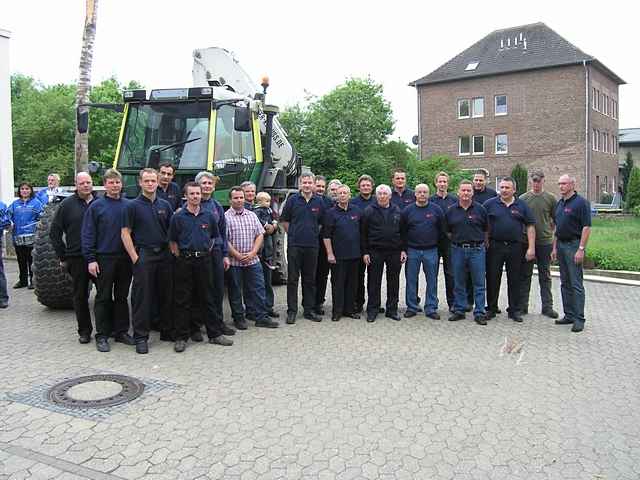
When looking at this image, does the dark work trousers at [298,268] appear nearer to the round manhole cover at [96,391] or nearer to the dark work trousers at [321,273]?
the dark work trousers at [321,273]

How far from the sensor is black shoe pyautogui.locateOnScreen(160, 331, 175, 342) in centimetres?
670

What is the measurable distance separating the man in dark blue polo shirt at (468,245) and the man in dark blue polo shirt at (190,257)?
309cm

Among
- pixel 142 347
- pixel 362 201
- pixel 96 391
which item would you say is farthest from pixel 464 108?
pixel 96 391

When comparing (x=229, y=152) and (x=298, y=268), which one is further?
(x=229, y=152)

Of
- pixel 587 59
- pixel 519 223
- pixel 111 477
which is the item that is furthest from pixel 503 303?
pixel 587 59

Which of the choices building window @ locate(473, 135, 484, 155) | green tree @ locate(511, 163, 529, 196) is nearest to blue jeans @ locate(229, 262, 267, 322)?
green tree @ locate(511, 163, 529, 196)

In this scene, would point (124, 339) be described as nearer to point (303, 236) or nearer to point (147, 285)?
point (147, 285)

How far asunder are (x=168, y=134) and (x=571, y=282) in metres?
5.53

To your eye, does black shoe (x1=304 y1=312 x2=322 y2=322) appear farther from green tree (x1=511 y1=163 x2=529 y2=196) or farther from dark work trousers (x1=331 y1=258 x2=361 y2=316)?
green tree (x1=511 y1=163 x2=529 y2=196)

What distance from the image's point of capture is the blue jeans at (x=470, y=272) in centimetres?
779

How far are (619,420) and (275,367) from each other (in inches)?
115

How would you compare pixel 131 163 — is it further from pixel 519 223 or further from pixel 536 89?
pixel 536 89

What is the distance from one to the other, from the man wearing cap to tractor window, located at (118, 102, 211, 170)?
14.4 ft

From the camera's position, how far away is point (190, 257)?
649 centimetres
